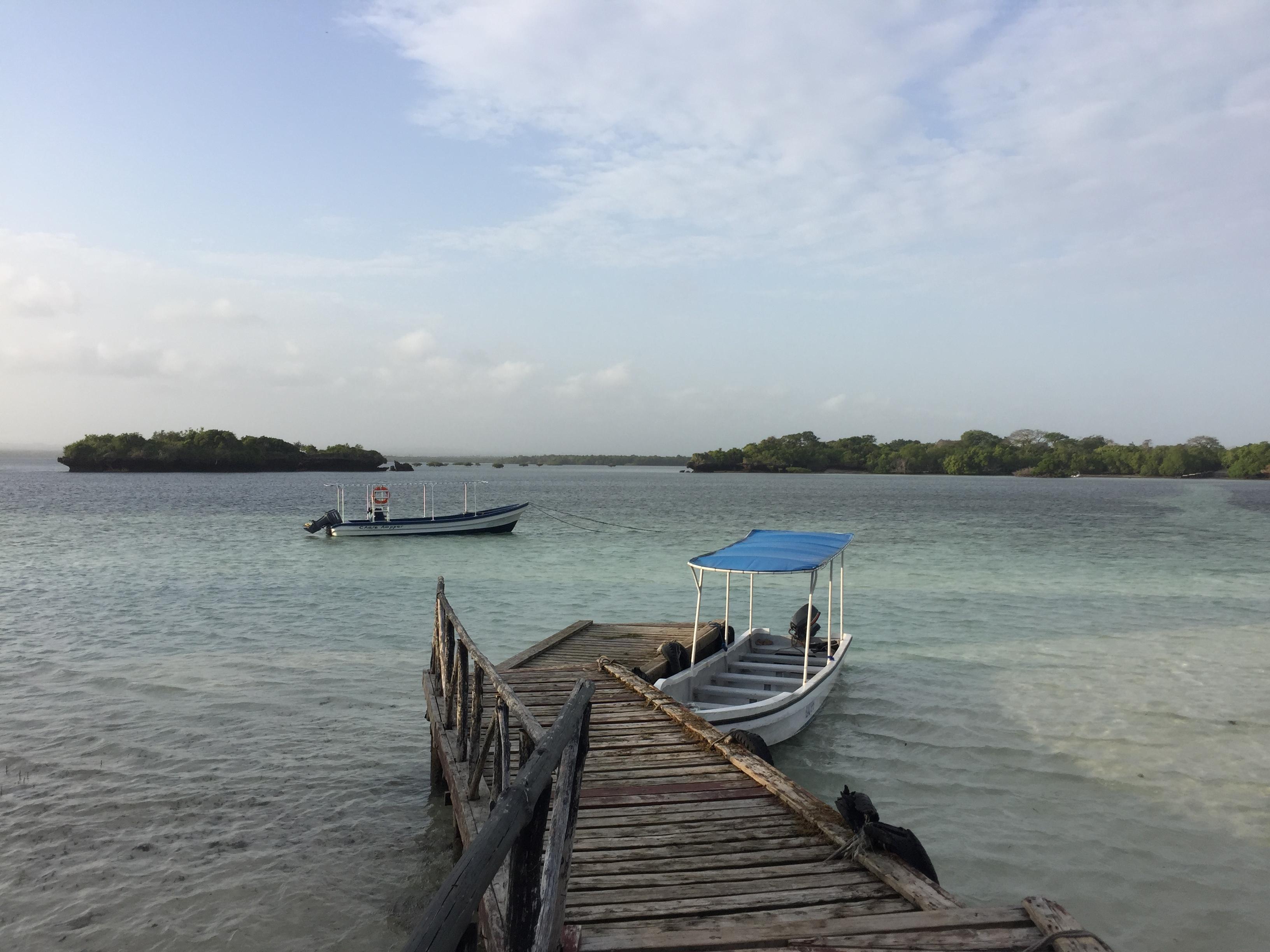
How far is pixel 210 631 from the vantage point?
53.5ft

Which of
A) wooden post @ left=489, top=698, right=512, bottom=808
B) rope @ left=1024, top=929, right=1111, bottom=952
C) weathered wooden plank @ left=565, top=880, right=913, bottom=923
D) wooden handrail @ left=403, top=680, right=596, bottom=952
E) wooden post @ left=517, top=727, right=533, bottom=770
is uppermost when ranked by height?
wooden handrail @ left=403, top=680, right=596, bottom=952

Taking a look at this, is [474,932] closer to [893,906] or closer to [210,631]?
[893,906]

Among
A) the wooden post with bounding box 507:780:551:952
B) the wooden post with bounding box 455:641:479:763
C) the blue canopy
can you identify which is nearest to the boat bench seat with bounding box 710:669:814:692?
the blue canopy

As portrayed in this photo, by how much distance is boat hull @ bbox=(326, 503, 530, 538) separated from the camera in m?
36.8

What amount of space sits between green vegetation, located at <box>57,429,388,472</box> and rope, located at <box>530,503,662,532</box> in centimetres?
11247

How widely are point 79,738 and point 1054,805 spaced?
1098 cm

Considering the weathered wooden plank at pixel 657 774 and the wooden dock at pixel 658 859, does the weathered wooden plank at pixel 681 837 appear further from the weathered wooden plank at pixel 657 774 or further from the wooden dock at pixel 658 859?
the weathered wooden plank at pixel 657 774

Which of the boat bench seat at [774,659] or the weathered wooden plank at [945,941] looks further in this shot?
the boat bench seat at [774,659]

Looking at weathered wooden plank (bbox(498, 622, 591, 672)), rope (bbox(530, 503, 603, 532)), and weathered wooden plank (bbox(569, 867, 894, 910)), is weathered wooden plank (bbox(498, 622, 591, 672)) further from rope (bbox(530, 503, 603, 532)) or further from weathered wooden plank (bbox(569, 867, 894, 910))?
rope (bbox(530, 503, 603, 532))

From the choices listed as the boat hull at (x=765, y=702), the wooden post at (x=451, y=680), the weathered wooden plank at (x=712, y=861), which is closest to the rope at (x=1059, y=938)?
the weathered wooden plank at (x=712, y=861)

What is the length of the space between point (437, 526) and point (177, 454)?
137363mm

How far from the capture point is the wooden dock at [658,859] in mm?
2562

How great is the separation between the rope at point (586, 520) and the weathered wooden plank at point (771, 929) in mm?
38727

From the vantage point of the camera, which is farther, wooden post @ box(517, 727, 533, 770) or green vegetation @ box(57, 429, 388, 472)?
green vegetation @ box(57, 429, 388, 472)
